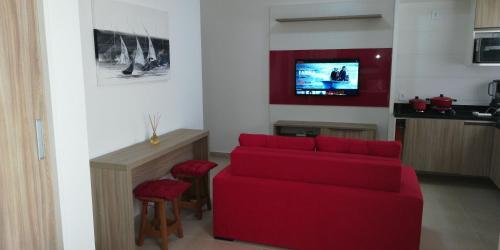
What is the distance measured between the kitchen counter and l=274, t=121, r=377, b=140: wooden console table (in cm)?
44

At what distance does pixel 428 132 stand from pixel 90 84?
395cm

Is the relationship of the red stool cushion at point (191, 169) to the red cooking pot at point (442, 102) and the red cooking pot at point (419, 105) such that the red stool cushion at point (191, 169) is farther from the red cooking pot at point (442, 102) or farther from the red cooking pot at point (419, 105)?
the red cooking pot at point (442, 102)

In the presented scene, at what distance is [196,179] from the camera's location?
379 cm

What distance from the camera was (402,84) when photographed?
5301 mm

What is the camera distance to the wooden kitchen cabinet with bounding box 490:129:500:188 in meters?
4.28

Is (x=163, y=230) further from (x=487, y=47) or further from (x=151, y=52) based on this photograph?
(x=487, y=47)

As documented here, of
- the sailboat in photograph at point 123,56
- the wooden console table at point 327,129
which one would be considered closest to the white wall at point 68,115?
the sailboat in photograph at point 123,56

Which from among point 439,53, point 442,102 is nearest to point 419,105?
point 442,102

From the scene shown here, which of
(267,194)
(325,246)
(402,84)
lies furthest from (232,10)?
(325,246)

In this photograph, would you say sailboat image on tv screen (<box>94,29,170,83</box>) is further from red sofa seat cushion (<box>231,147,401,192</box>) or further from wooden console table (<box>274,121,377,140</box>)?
wooden console table (<box>274,121,377,140</box>)

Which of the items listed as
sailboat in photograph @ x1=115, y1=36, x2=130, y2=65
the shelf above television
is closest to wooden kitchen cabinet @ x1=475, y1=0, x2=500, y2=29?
the shelf above television

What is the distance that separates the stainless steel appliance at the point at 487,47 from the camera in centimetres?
459

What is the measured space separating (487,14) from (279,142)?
10.6 ft

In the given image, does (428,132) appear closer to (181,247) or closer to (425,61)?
(425,61)
